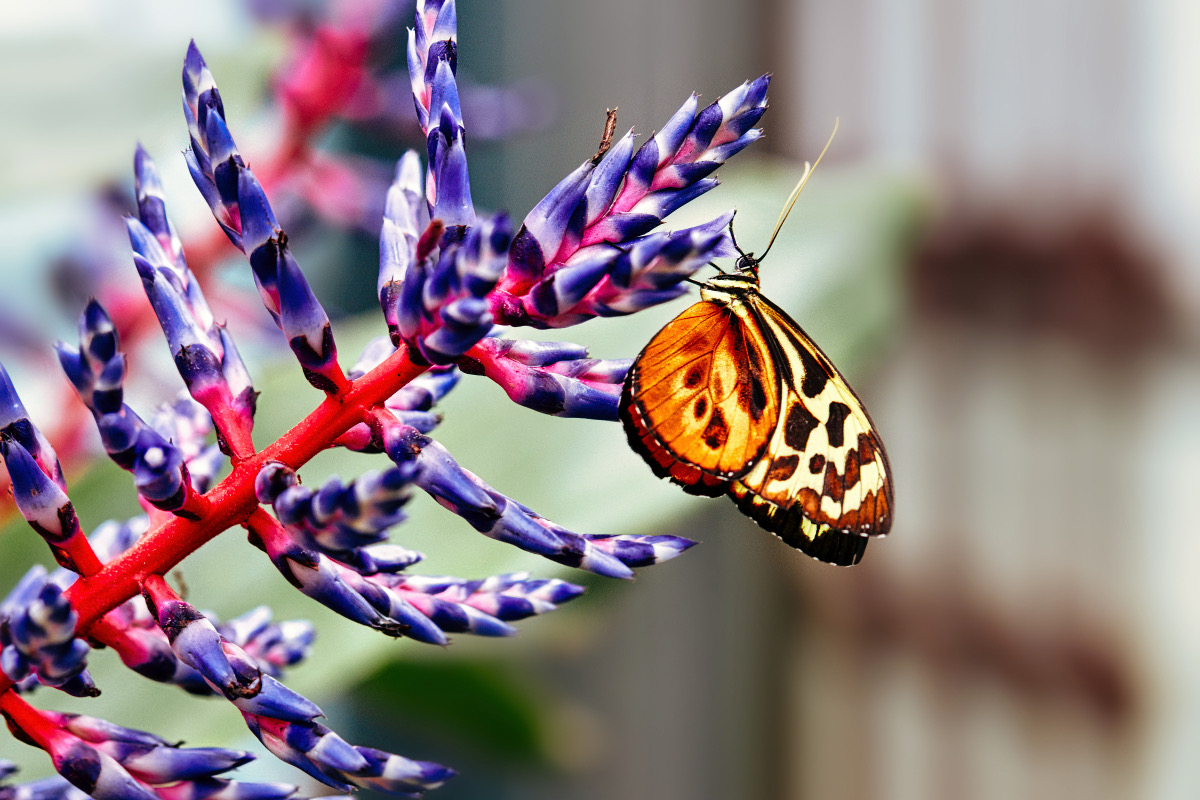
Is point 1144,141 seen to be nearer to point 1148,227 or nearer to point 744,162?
→ point 1148,227

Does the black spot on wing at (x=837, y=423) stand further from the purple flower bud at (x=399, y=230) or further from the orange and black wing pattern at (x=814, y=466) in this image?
the purple flower bud at (x=399, y=230)

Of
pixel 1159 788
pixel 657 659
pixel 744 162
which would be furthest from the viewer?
pixel 657 659

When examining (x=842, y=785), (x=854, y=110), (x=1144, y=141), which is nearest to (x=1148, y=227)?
(x=1144, y=141)

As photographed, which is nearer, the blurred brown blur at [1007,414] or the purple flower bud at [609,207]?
the purple flower bud at [609,207]

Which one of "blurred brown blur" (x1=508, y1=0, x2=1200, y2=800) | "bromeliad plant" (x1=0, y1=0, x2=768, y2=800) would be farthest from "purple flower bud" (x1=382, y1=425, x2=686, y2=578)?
"blurred brown blur" (x1=508, y1=0, x2=1200, y2=800)

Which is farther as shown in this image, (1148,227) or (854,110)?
(854,110)

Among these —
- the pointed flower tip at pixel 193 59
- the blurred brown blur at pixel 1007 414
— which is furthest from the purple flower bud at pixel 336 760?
the blurred brown blur at pixel 1007 414

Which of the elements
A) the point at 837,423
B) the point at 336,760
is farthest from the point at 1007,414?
the point at 336,760

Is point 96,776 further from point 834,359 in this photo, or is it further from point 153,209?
point 834,359
